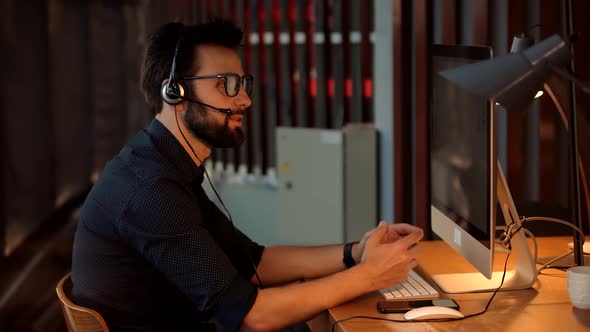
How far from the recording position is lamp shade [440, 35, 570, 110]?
1.70 metres

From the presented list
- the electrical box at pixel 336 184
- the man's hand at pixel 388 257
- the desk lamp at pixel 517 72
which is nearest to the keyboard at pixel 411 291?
the man's hand at pixel 388 257

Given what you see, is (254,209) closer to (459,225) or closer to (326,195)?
(326,195)

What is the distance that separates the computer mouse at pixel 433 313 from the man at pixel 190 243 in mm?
212

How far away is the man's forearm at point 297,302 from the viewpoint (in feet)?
6.67

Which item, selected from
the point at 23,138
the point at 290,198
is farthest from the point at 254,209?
the point at 23,138

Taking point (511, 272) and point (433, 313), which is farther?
point (511, 272)

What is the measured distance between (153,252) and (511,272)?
865 mm

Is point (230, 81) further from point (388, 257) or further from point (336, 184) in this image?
point (336, 184)

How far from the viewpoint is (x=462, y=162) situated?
2.09 metres

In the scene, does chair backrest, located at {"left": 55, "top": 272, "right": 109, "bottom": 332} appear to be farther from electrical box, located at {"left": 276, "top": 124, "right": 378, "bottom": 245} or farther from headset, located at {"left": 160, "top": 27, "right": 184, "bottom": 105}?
electrical box, located at {"left": 276, "top": 124, "right": 378, "bottom": 245}

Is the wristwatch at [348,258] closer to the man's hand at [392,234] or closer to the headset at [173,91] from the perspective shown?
the man's hand at [392,234]

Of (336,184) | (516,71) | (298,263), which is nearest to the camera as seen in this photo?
(516,71)

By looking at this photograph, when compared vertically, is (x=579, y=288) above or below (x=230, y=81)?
below

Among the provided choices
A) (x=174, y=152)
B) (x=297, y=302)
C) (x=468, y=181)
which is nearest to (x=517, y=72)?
(x=468, y=181)
